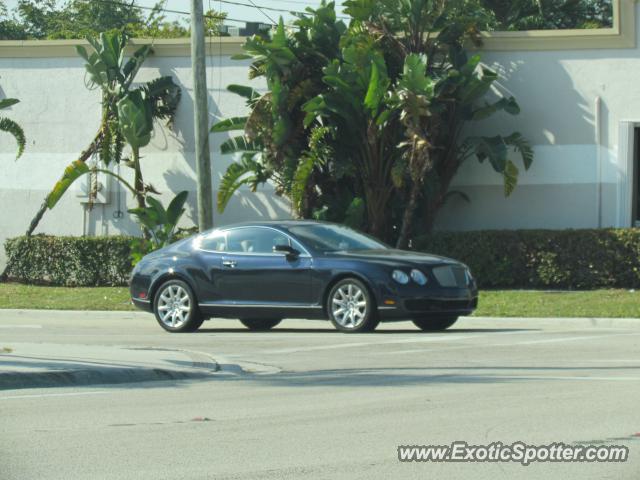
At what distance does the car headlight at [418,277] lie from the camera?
16312mm

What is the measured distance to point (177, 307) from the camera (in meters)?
18.1

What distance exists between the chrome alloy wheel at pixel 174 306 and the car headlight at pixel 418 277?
3.54 meters

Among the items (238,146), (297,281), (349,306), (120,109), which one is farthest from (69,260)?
(349,306)

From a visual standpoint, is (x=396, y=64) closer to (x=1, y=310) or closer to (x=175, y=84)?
(x=175, y=84)

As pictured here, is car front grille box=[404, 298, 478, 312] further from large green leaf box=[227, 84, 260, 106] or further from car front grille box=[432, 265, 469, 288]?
large green leaf box=[227, 84, 260, 106]

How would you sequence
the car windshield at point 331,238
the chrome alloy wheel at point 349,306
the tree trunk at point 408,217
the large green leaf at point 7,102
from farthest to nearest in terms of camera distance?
the large green leaf at point 7,102 < the tree trunk at point 408,217 < the car windshield at point 331,238 < the chrome alloy wheel at point 349,306

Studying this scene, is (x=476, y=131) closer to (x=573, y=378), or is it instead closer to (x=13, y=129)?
(x=13, y=129)

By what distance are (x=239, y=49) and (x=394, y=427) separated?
2103 cm

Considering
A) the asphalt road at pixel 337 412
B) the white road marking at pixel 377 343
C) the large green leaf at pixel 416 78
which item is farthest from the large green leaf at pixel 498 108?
the asphalt road at pixel 337 412

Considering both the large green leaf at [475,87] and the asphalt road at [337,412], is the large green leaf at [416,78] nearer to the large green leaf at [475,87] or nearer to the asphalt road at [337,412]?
the large green leaf at [475,87]

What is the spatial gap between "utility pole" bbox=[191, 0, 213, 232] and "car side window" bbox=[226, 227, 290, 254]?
5399mm

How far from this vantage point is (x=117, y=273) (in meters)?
28.1

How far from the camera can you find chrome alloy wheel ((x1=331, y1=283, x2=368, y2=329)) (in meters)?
16.5

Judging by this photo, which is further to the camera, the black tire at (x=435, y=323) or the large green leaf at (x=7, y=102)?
the large green leaf at (x=7, y=102)
